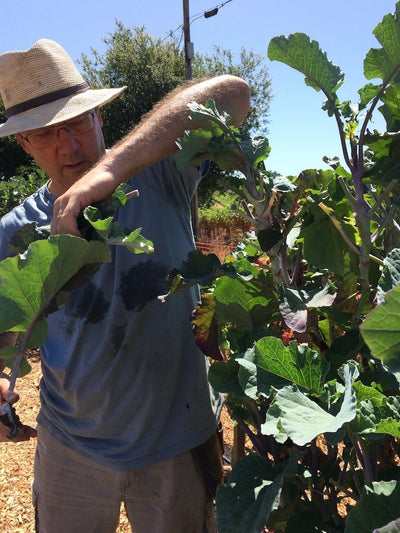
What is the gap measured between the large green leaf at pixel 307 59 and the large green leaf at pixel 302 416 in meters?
0.58

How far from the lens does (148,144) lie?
57.3 inches

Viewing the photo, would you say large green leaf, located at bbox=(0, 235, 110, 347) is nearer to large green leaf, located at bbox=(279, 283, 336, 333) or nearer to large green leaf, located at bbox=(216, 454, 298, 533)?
large green leaf, located at bbox=(279, 283, 336, 333)

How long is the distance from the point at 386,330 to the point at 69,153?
1414 millimetres

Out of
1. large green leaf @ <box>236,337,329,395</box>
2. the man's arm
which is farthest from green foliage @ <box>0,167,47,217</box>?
large green leaf @ <box>236,337,329,395</box>

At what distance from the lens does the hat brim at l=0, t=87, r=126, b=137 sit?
177 centimetres

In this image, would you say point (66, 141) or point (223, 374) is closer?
point (223, 374)

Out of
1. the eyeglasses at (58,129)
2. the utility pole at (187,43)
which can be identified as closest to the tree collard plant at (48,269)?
the eyeglasses at (58,129)

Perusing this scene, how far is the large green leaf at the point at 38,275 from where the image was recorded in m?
1.03

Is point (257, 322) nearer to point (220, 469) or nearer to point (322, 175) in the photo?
point (322, 175)

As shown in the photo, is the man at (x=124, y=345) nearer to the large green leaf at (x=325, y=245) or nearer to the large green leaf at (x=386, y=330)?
the large green leaf at (x=325, y=245)

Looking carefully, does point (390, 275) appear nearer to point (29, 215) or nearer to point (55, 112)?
point (55, 112)

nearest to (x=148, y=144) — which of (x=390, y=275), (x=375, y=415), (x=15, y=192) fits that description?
(x=390, y=275)

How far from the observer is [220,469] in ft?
6.39

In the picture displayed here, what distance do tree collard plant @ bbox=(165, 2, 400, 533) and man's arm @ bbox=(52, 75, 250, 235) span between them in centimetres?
24
